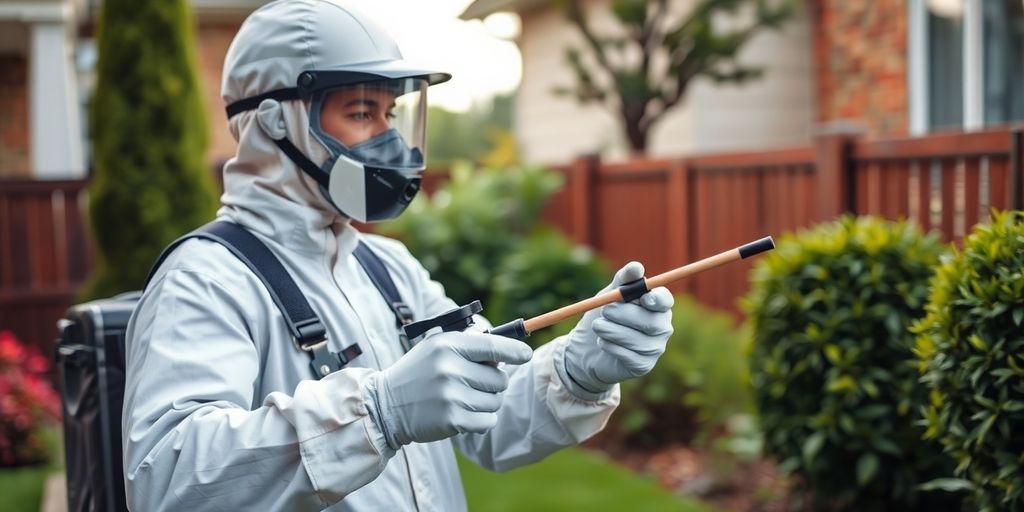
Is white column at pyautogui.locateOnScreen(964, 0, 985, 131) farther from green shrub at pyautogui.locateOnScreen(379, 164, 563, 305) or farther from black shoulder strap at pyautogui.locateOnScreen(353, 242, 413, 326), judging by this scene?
black shoulder strap at pyautogui.locateOnScreen(353, 242, 413, 326)

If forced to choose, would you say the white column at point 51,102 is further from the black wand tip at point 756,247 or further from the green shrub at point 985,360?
the black wand tip at point 756,247

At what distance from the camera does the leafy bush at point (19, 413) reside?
263 inches

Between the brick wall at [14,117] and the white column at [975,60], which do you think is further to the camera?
the brick wall at [14,117]

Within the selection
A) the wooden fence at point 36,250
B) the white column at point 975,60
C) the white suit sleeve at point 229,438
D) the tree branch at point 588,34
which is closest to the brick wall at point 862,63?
the white column at point 975,60

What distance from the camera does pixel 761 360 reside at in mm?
4770

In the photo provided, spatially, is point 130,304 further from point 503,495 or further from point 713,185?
point 713,185

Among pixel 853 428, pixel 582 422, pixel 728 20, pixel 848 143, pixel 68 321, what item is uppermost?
pixel 728 20

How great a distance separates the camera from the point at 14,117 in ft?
44.6

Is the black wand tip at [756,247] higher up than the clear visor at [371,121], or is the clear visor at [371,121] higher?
the clear visor at [371,121]

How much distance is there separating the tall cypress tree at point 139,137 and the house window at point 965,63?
6.24 meters

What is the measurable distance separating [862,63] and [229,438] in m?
9.67

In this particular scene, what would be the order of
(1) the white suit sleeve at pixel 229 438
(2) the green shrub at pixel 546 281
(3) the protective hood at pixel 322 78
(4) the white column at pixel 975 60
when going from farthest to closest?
(4) the white column at pixel 975 60 → (2) the green shrub at pixel 546 281 → (3) the protective hood at pixel 322 78 → (1) the white suit sleeve at pixel 229 438

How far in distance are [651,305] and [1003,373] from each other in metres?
1.24

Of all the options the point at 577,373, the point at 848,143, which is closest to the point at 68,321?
the point at 577,373
